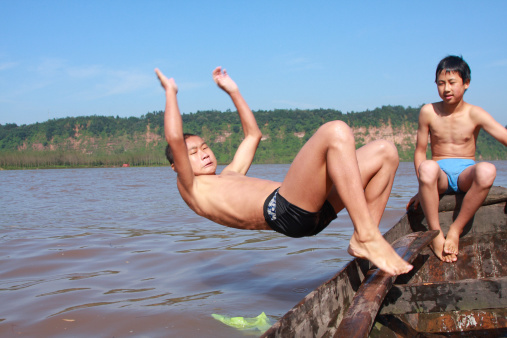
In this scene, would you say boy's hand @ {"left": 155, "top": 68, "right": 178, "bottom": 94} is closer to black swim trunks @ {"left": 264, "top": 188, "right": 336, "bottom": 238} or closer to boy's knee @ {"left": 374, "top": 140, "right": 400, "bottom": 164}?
black swim trunks @ {"left": 264, "top": 188, "right": 336, "bottom": 238}

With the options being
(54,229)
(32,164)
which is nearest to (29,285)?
(54,229)

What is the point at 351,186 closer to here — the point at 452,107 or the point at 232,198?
the point at 232,198

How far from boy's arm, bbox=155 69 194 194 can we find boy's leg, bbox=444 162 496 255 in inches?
79.8

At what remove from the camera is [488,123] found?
3.87 m

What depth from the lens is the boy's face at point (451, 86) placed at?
12.5 ft

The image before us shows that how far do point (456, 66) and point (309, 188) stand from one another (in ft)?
6.59

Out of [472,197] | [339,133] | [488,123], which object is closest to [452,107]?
[488,123]

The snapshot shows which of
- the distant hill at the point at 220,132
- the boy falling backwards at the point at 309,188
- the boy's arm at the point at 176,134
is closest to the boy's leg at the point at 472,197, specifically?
the boy falling backwards at the point at 309,188

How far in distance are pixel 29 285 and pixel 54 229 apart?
348 centimetres

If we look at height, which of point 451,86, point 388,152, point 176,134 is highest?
point 451,86

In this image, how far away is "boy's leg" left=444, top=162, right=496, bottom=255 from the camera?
11.4 feet

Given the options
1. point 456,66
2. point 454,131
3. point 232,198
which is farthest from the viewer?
point 454,131

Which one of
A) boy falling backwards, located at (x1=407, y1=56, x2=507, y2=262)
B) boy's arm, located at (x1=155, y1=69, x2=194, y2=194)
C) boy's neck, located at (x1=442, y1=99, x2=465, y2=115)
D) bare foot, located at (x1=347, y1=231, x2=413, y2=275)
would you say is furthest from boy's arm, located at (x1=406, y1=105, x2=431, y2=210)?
boy's arm, located at (x1=155, y1=69, x2=194, y2=194)

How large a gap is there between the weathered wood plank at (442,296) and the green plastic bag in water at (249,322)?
1174 millimetres
